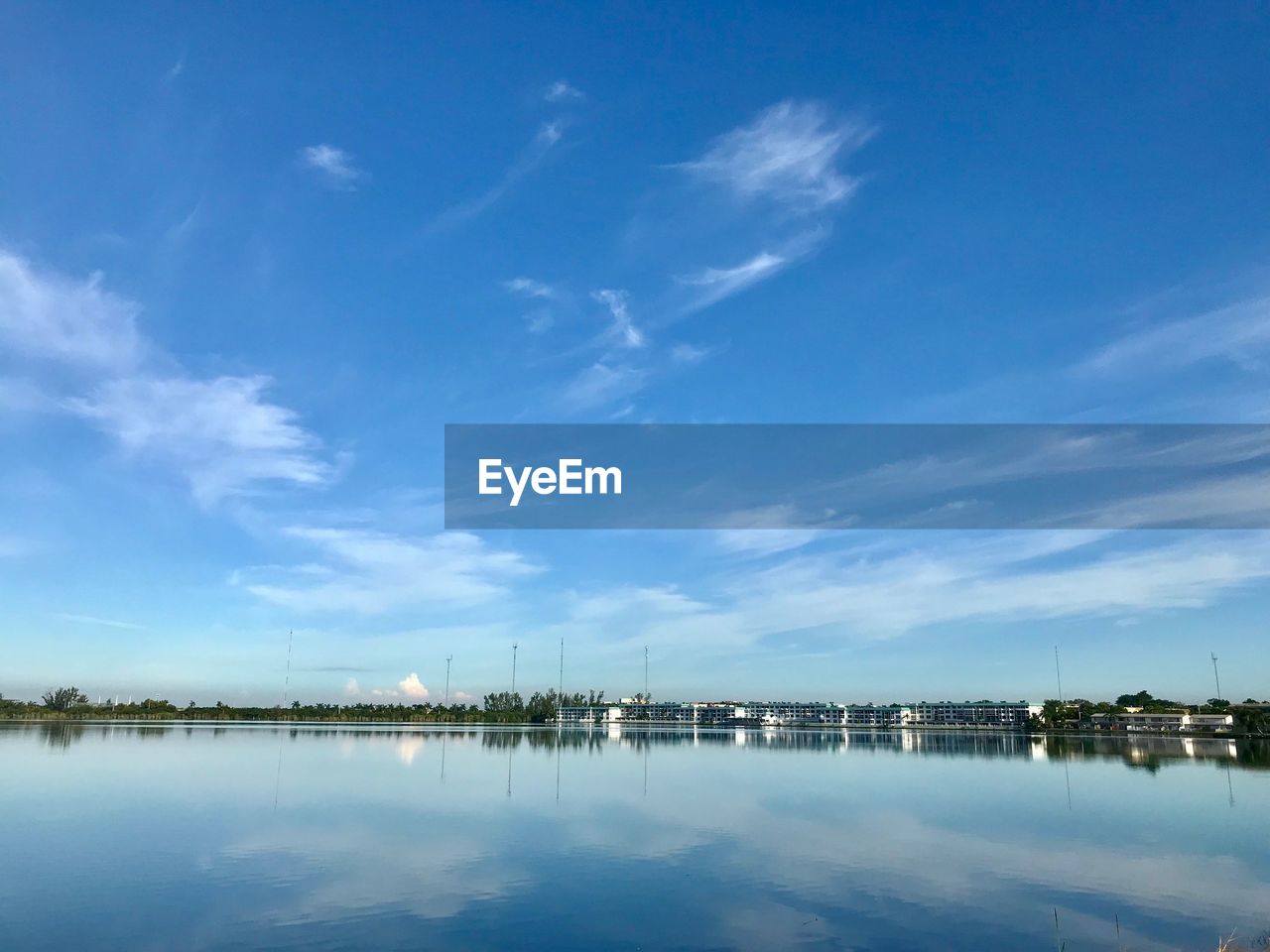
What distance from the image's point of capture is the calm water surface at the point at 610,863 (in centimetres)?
2064

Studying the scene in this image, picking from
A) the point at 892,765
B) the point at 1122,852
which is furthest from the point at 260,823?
the point at 892,765

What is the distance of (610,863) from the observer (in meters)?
29.1

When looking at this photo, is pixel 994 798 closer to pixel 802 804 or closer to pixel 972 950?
pixel 802 804

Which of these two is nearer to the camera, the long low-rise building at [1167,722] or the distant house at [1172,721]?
the distant house at [1172,721]

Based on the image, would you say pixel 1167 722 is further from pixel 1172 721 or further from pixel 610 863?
pixel 610 863

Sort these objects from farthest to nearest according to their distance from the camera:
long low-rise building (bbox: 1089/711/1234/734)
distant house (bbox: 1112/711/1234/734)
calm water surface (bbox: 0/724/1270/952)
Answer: long low-rise building (bbox: 1089/711/1234/734) < distant house (bbox: 1112/711/1234/734) < calm water surface (bbox: 0/724/1270/952)

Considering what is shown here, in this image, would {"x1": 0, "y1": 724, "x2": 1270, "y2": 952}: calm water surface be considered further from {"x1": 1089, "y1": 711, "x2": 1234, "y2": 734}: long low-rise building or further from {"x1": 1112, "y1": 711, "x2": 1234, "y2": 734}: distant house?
{"x1": 1089, "y1": 711, "x2": 1234, "y2": 734}: long low-rise building

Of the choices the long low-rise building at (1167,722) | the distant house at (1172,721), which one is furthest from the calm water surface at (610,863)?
the long low-rise building at (1167,722)

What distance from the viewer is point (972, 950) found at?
1966cm

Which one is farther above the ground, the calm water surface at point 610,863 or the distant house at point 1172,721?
the calm water surface at point 610,863

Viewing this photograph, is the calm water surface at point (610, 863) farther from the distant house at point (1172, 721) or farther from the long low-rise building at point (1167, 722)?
the long low-rise building at point (1167, 722)

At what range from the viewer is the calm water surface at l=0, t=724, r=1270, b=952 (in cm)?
2064

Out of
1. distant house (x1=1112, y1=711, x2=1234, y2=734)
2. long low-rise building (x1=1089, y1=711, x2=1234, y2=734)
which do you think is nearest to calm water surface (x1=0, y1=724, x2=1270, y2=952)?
distant house (x1=1112, y1=711, x2=1234, y2=734)

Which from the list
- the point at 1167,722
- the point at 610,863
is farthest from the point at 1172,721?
the point at 610,863
